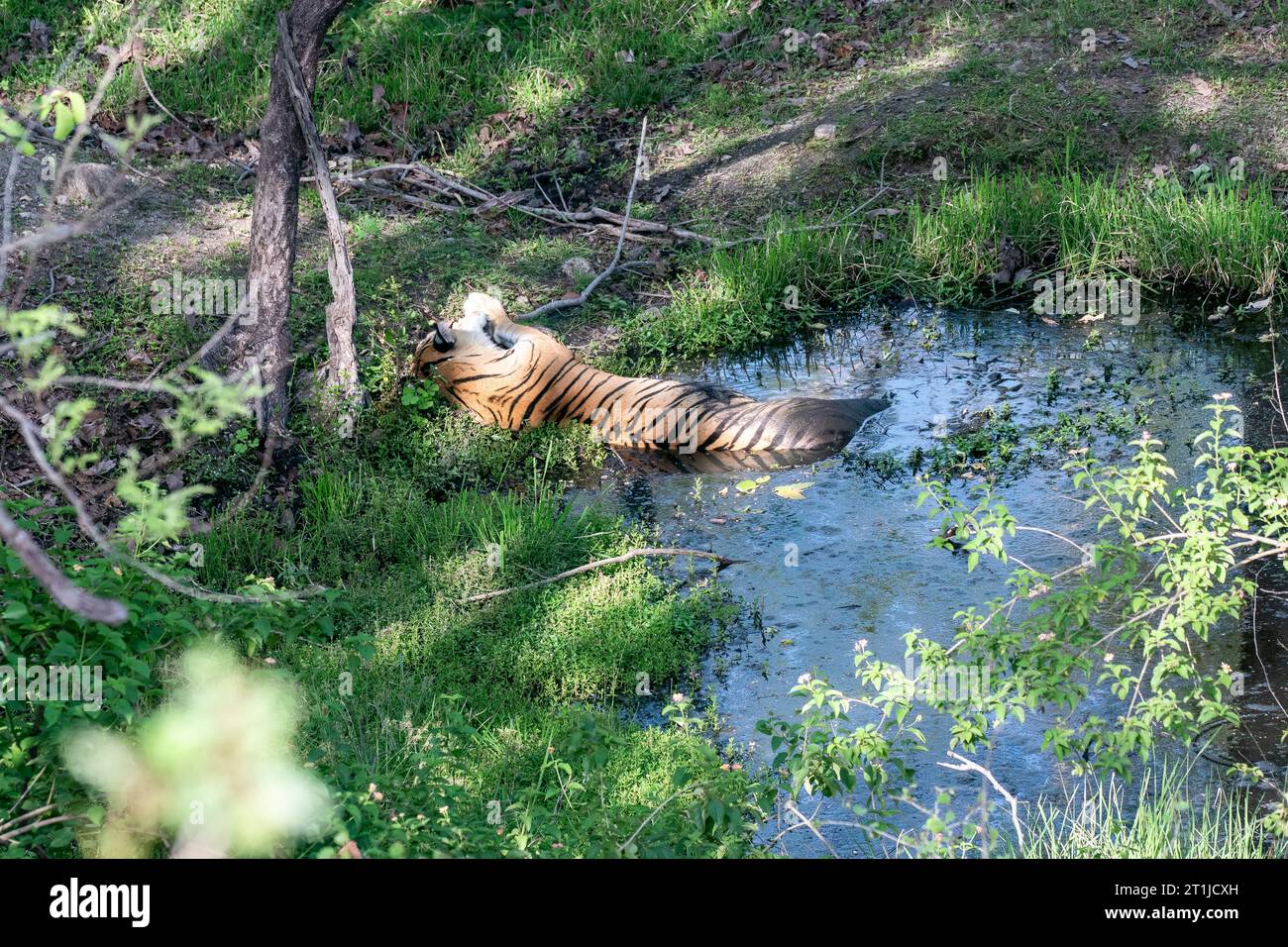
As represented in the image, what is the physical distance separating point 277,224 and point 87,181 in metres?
2.04

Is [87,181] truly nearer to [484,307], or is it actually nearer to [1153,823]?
[484,307]

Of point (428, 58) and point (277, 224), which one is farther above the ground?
point (428, 58)

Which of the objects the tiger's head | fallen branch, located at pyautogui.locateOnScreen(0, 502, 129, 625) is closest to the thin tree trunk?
the tiger's head

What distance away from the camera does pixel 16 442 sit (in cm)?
701

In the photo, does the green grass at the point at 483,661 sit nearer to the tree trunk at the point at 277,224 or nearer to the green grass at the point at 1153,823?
the tree trunk at the point at 277,224

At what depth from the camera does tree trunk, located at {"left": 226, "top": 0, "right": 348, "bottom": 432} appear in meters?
7.30

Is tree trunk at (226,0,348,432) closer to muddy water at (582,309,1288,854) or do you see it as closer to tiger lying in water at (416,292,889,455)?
tiger lying in water at (416,292,889,455)

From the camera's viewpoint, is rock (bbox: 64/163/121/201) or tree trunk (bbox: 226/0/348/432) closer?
tree trunk (bbox: 226/0/348/432)

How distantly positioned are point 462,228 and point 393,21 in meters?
3.55

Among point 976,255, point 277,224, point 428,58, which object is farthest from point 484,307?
point 428,58

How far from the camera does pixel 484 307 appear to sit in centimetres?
802

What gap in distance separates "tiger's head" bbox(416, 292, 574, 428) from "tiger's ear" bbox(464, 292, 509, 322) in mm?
46

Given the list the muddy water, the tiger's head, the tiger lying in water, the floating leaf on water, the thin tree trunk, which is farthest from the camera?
the tiger's head
